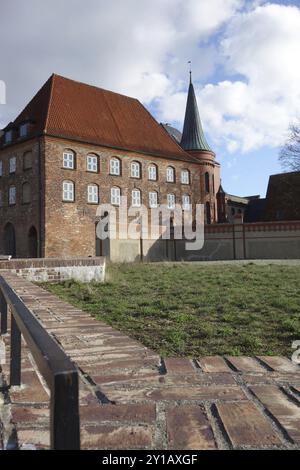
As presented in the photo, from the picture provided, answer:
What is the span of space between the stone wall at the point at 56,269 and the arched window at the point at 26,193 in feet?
74.9

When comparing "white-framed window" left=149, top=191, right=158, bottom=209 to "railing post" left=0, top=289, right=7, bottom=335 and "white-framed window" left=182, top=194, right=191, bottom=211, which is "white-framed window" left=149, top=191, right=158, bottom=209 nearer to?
"white-framed window" left=182, top=194, right=191, bottom=211

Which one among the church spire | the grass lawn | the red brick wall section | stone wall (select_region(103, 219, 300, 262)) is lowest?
the grass lawn

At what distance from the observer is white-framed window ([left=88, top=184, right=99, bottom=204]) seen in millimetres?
32781

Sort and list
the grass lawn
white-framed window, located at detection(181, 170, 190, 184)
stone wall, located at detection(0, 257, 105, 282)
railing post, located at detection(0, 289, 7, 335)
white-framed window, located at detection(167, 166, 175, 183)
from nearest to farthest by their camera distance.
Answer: railing post, located at detection(0, 289, 7, 335) < the grass lawn < stone wall, located at detection(0, 257, 105, 282) < white-framed window, located at detection(167, 166, 175, 183) < white-framed window, located at detection(181, 170, 190, 184)

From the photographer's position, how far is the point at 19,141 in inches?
1278

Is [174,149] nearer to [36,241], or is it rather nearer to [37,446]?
[36,241]

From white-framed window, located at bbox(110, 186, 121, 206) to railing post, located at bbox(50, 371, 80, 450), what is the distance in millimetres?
33239

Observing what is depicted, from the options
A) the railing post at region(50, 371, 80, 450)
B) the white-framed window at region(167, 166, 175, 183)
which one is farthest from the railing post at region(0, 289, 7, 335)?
the white-framed window at region(167, 166, 175, 183)

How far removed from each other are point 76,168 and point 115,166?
382cm

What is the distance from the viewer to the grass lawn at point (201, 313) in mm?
4035

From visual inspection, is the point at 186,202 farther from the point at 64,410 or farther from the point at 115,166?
the point at 64,410

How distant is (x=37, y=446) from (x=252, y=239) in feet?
83.1

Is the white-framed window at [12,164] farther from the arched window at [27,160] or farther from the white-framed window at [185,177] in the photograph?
the white-framed window at [185,177]
